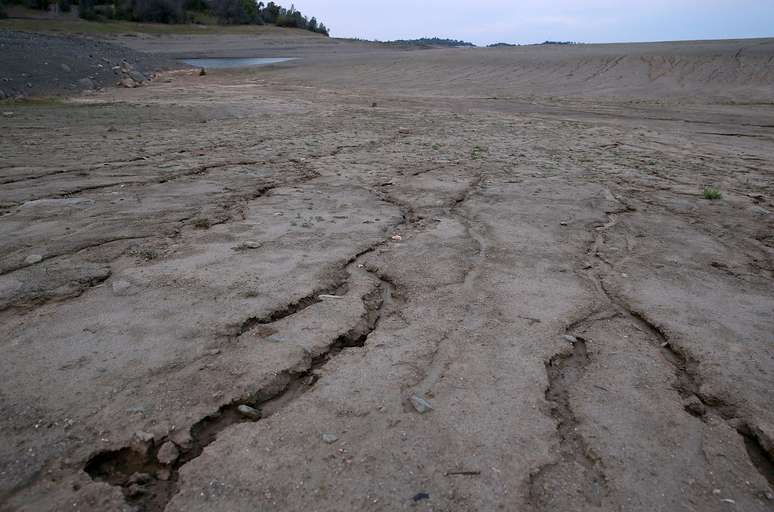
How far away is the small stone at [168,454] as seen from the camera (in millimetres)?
1516

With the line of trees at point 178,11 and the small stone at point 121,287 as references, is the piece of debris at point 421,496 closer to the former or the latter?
the small stone at point 121,287

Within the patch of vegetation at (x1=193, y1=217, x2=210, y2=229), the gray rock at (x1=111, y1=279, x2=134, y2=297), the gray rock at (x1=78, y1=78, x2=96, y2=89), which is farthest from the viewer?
the gray rock at (x1=78, y1=78, x2=96, y2=89)

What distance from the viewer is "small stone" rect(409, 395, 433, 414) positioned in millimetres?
1733

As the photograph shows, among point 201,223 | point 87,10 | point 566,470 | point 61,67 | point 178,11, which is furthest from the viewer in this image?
point 178,11

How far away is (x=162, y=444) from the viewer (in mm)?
1566

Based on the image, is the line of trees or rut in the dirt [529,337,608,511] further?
the line of trees

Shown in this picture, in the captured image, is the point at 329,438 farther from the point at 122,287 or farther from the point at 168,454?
the point at 122,287

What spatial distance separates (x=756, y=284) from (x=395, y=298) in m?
1.90

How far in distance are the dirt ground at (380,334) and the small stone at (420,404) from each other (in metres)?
0.01

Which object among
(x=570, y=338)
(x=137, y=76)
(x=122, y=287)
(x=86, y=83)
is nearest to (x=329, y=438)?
(x=570, y=338)

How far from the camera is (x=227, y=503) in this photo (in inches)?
54.1

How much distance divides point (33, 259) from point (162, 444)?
1.70m

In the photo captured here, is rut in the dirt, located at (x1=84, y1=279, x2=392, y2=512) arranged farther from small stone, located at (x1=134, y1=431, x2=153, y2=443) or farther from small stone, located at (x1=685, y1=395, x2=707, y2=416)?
small stone, located at (x1=685, y1=395, x2=707, y2=416)

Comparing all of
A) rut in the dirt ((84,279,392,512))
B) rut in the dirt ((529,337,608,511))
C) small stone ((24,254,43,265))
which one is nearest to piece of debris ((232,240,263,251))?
small stone ((24,254,43,265))
